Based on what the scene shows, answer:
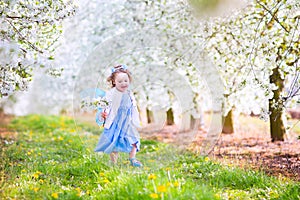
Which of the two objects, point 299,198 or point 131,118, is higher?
point 131,118

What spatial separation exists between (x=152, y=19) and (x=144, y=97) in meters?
3.20

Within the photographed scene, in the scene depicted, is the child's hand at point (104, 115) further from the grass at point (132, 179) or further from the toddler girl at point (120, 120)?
the grass at point (132, 179)

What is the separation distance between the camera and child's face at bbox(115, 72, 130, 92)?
6.01 m

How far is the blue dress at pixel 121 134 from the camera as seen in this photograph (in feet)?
19.9

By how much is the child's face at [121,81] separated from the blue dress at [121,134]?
0.13 m

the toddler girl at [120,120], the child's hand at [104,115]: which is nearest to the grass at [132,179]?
the toddler girl at [120,120]

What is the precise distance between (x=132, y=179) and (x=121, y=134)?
5.76 ft

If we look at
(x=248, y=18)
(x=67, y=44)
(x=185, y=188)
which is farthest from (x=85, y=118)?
(x=185, y=188)

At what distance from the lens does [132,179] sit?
4375 millimetres

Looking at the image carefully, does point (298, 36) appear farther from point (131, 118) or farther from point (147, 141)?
point (147, 141)

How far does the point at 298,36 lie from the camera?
630cm

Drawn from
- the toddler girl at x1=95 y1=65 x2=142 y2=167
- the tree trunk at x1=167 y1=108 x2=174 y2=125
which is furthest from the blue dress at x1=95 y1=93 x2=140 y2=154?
the tree trunk at x1=167 y1=108 x2=174 y2=125

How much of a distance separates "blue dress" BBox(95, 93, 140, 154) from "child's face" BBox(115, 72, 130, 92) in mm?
127

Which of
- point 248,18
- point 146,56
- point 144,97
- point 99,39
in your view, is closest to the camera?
point 248,18
